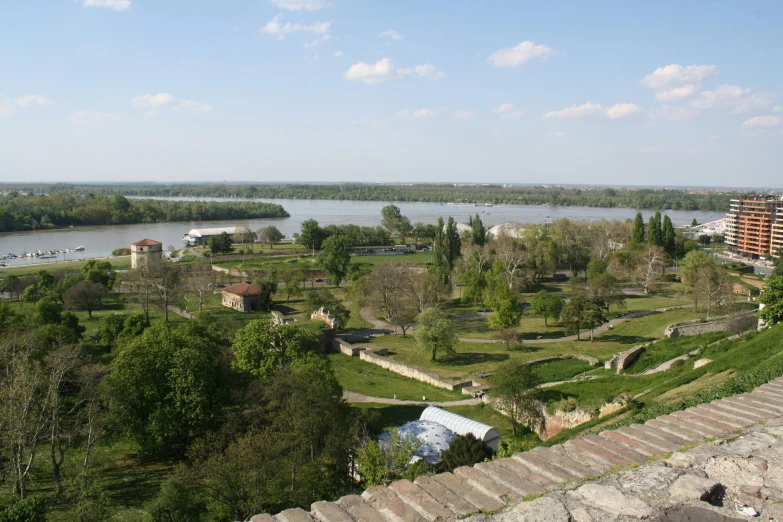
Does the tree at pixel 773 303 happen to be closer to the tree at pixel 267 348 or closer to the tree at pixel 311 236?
the tree at pixel 267 348

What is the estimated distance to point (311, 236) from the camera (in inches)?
2591

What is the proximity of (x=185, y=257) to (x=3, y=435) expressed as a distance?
4969 centimetres

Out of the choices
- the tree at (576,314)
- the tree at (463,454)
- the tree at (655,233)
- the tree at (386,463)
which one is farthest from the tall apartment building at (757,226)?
the tree at (386,463)

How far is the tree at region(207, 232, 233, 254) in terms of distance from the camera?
6212 centimetres

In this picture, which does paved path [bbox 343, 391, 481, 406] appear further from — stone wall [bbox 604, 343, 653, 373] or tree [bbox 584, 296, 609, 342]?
tree [bbox 584, 296, 609, 342]

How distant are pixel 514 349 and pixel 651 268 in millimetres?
23263

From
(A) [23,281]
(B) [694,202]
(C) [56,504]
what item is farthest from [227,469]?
(B) [694,202]

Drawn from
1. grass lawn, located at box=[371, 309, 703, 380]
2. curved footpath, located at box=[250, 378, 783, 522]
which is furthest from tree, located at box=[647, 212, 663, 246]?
curved footpath, located at box=[250, 378, 783, 522]

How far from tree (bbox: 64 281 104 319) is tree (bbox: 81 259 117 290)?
12.0 ft

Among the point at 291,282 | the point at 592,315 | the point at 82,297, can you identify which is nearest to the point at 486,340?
the point at 592,315

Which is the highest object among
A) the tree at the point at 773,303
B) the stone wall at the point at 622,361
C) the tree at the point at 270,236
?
the tree at the point at 773,303

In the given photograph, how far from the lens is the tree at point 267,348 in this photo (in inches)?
754

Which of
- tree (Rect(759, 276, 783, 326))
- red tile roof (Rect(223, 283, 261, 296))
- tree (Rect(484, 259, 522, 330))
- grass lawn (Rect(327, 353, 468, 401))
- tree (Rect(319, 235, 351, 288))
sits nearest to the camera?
tree (Rect(759, 276, 783, 326))

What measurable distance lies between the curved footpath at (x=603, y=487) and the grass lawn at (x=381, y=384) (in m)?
16.7
